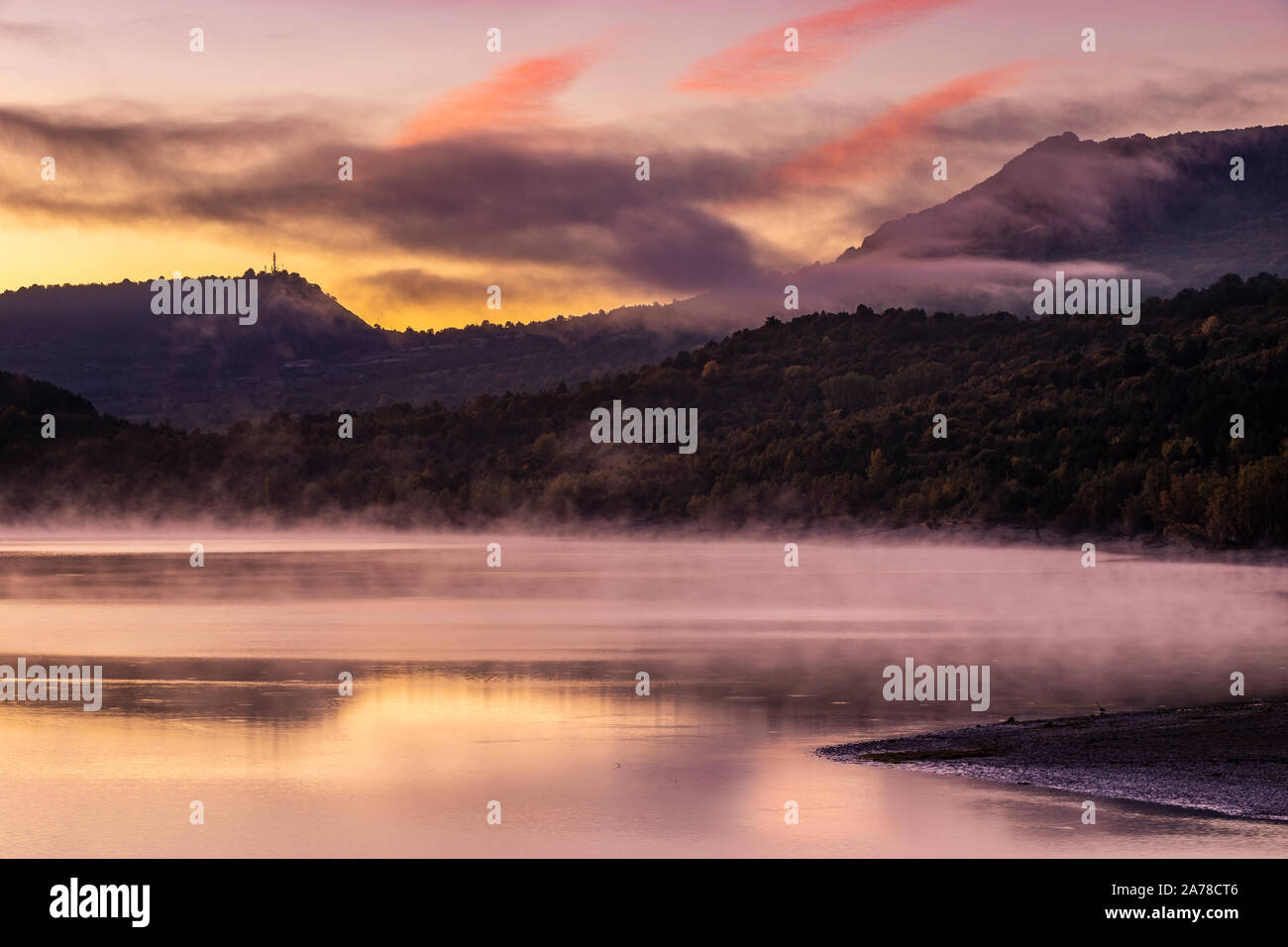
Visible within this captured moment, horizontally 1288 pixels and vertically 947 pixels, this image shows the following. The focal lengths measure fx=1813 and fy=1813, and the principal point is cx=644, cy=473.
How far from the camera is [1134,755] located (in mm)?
21688

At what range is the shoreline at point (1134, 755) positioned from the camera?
19.3m

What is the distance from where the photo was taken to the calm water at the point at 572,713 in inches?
701

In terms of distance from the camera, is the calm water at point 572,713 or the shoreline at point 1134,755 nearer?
the calm water at point 572,713

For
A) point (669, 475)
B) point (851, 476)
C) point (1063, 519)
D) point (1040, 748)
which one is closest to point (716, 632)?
point (1040, 748)

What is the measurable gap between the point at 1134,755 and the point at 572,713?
923 cm

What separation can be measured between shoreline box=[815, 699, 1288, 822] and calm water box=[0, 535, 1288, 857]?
2.46 ft

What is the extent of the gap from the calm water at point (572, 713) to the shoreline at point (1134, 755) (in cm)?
75

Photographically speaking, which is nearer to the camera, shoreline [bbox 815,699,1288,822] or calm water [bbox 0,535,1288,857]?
calm water [bbox 0,535,1288,857]

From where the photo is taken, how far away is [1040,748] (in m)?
22.4

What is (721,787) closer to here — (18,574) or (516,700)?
(516,700)

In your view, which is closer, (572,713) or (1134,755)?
(1134,755)

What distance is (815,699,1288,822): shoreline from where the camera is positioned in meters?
19.3
